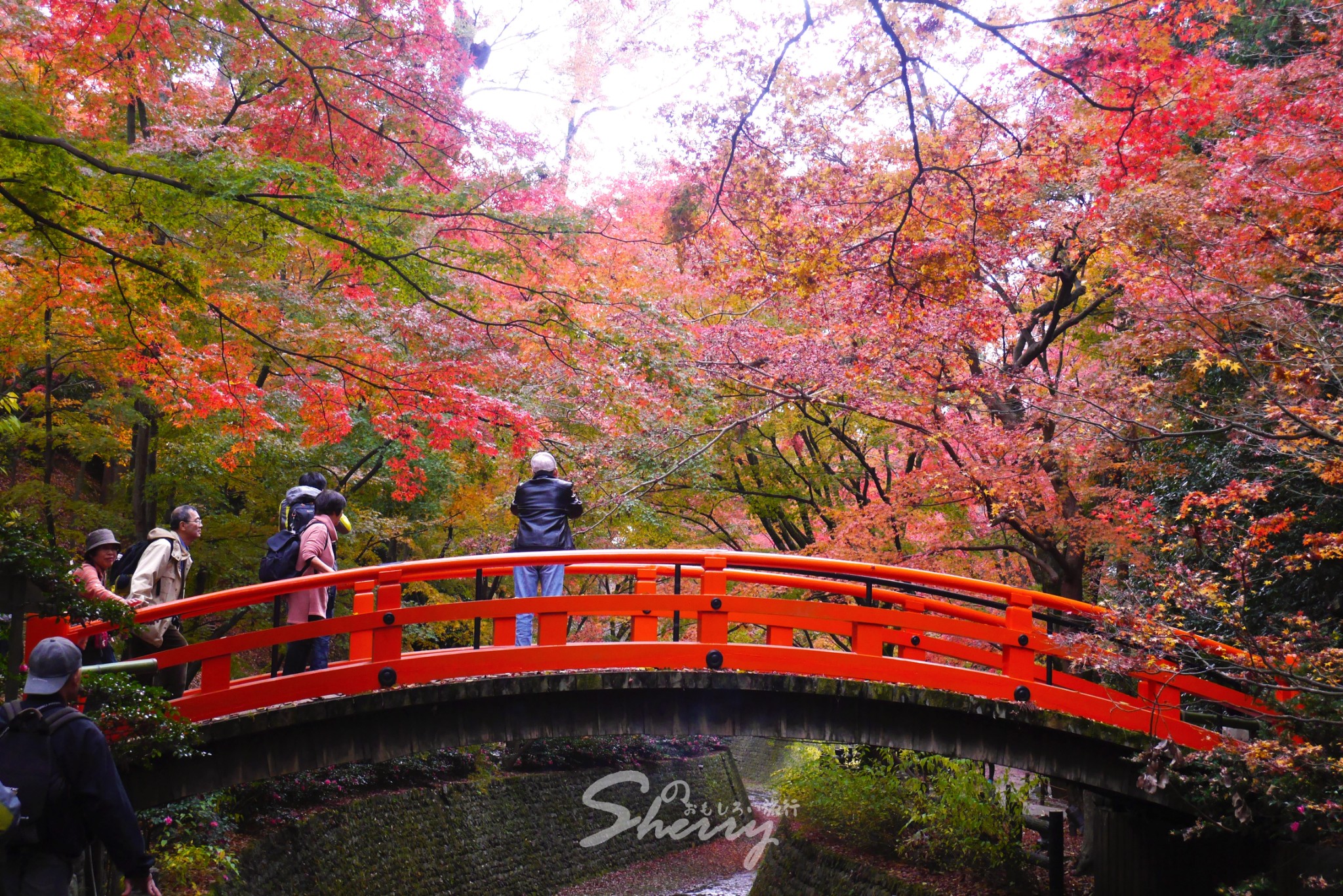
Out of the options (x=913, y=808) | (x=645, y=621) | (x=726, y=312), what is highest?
(x=726, y=312)

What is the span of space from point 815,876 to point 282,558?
7.56m

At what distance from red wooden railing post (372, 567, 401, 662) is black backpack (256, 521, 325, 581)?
73 centimetres

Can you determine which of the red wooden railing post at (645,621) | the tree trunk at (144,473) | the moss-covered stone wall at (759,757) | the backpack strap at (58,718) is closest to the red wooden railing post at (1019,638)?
the red wooden railing post at (645,621)

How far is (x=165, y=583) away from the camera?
21.7 ft

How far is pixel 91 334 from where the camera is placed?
390 inches

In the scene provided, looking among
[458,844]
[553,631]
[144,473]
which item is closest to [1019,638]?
[553,631]

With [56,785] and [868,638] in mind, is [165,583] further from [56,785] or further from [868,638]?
[868,638]

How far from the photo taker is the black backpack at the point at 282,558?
6.98 meters

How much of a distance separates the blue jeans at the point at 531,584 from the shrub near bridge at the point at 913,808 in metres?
5.34

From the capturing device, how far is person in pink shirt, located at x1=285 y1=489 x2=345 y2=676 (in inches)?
274

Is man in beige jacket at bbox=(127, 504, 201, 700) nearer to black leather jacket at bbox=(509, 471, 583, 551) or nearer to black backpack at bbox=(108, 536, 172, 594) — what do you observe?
black backpack at bbox=(108, 536, 172, 594)

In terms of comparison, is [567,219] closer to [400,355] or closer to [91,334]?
[400,355]

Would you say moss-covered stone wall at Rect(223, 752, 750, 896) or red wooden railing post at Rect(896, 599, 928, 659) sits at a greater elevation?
red wooden railing post at Rect(896, 599, 928, 659)

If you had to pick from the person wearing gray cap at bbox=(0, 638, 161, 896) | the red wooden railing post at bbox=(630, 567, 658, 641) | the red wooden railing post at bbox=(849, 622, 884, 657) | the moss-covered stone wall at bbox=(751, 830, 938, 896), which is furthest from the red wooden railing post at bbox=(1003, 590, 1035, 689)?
the person wearing gray cap at bbox=(0, 638, 161, 896)
